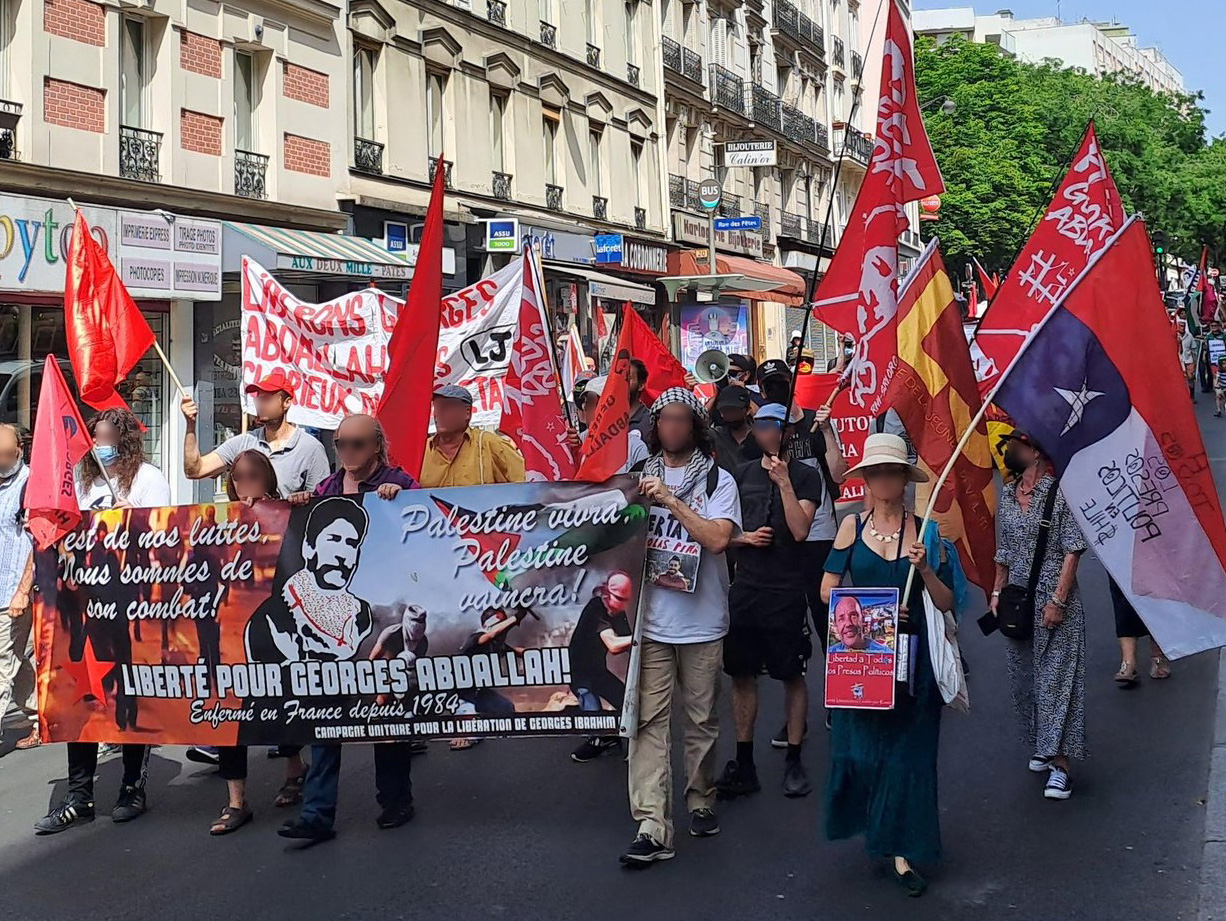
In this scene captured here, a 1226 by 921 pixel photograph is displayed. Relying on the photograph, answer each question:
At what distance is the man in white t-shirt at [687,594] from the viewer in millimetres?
5824

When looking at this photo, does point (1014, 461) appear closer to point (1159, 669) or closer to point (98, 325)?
point (1159, 669)

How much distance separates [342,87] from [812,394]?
12994 millimetres

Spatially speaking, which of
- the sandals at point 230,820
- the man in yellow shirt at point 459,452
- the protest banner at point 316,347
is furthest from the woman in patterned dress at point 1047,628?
the protest banner at point 316,347

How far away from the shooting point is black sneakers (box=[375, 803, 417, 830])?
20.5 ft

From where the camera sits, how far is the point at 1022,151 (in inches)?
2275

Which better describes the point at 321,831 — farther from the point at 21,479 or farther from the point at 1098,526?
the point at 1098,526

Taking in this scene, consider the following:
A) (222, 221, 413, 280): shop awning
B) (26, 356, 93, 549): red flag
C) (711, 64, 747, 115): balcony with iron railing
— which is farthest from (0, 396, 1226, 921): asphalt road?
(711, 64, 747, 115): balcony with iron railing

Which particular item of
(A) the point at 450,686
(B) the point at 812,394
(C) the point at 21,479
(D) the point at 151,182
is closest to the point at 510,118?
(D) the point at 151,182

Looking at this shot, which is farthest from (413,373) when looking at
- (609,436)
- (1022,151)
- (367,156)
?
(1022,151)

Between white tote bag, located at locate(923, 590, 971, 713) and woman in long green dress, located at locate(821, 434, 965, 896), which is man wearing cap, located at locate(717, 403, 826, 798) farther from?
white tote bag, located at locate(923, 590, 971, 713)

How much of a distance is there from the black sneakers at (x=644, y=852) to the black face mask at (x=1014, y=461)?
8.77 feet

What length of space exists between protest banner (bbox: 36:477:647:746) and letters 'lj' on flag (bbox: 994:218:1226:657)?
1.71 metres

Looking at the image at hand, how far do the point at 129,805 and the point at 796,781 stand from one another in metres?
3.00

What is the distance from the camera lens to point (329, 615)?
6.22 m
